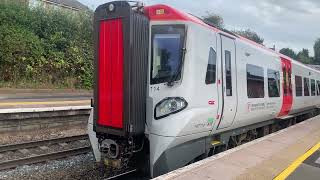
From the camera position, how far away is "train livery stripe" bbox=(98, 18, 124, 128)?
736 cm

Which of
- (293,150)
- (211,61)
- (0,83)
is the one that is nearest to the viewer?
(211,61)

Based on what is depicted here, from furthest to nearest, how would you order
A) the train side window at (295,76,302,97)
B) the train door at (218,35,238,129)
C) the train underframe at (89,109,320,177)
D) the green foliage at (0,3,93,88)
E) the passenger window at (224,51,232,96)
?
the green foliage at (0,3,93,88) → the train side window at (295,76,302,97) → the passenger window at (224,51,232,96) → the train door at (218,35,238,129) → the train underframe at (89,109,320,177)

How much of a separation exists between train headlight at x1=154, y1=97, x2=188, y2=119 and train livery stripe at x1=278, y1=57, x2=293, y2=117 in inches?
287

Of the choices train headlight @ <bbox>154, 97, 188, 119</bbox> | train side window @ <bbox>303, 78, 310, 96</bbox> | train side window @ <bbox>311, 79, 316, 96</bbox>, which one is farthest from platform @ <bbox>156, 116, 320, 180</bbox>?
train side window @ <bbox>311, 79, 316, 96</bbox>

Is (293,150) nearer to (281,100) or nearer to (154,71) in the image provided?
(281,100)

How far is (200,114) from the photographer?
764cm

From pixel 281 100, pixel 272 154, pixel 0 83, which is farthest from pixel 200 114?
pixel 0 83

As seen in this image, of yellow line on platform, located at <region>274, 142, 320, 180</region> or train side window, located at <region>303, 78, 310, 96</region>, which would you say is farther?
train side window, located at <region>303, 78, 310, 96</region>

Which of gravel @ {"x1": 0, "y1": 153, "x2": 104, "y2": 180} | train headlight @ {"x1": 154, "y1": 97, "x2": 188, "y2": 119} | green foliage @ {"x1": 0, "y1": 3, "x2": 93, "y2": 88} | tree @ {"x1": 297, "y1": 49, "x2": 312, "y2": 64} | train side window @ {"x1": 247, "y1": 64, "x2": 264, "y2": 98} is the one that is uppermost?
tree @ {"x1": 297, "y1": 49, "x2": 312, "y2": 64}

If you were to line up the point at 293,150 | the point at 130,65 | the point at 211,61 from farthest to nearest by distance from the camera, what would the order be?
the point at 293,150 < the point at 211,61 < the point at 130,65

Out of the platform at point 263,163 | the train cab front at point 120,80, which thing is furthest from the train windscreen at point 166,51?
the platform at point 263,163

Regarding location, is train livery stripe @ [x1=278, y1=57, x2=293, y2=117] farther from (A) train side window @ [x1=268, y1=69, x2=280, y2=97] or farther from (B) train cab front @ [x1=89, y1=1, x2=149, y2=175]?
(B) train cab front @ [x1=89, y1=1, x2=149, y2=175]

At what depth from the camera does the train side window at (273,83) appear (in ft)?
39.9

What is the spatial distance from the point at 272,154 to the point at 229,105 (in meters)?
1.51
